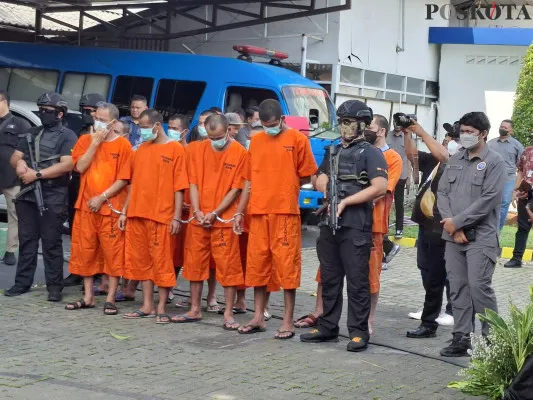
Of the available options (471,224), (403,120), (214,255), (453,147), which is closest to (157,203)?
(214,255)

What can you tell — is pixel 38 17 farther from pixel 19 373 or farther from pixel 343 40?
pixel 19 373

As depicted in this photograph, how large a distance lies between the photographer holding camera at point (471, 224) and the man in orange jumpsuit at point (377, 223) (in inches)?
25.6

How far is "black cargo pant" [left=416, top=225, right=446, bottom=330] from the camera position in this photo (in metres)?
8.85

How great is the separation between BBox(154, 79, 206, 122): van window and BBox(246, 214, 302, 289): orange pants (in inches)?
330

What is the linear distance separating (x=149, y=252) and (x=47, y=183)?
1.32 metres

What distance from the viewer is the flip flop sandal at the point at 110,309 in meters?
9.43

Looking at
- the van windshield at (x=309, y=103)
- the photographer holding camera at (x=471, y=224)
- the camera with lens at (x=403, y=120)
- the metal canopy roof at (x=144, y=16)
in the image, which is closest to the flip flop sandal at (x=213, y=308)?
the photographer holding camera at (x=471, y=224)

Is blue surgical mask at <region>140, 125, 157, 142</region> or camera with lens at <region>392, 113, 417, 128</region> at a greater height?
camera with lens at <region>392, 113, 417, 128</region>

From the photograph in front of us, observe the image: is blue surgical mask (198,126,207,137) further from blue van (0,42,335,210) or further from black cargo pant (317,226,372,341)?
blue van (0,42,335,210)

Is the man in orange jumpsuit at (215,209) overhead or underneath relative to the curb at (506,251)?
overhead

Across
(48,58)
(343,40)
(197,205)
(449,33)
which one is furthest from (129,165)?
(449,33)

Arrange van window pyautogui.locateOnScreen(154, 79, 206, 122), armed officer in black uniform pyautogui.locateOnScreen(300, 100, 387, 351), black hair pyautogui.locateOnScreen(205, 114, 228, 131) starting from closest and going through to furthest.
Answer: armed officer in black uniform pyautogui.locateOnScreen(300, 100, 387, 351)
black hair pyautogui.locateOnScreen(205, 114, 228, 131)
van window pyautogui.locateOnScreen(154, 79, 206, 122)

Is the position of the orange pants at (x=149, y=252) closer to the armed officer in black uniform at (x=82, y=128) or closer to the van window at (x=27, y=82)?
the armed officer in black uniform at (x=82, y=128)

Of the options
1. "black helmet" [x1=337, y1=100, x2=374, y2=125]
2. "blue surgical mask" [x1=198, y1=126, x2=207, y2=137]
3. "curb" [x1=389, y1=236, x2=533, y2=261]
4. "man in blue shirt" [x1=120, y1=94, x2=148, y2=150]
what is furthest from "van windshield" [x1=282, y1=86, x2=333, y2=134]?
"black helmet" [x1=337, y1=100, x2=374, y2=125]
